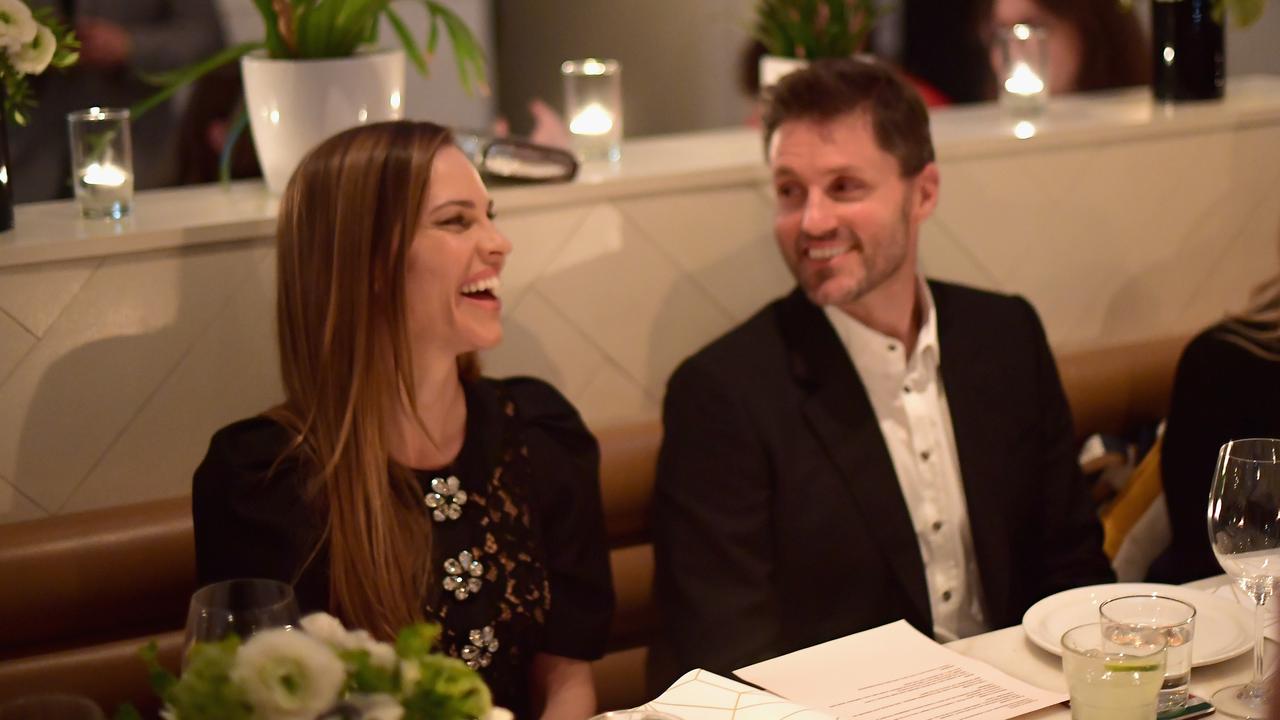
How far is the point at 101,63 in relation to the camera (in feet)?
12.7

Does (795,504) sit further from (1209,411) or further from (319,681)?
(319,681)

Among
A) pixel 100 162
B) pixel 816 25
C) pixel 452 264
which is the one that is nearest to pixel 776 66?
pixel 816 25

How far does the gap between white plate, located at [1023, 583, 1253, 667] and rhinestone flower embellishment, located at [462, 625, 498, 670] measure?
0.64 meters

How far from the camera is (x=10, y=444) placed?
2137 mm

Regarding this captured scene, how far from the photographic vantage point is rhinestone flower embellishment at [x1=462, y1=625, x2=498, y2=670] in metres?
1.96

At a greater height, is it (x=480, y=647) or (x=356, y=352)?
(x=356, y=352)

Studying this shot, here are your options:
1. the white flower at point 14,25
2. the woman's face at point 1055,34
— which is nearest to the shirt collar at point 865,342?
the white flower at point 14,25

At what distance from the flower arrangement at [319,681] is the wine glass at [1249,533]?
849mm

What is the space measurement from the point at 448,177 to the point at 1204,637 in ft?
3.34

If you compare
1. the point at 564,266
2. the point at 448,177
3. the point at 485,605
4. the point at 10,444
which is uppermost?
the point at 448,177

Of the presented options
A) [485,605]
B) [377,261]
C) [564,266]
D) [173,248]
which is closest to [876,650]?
[485,605]

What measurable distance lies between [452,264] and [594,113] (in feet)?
2.57

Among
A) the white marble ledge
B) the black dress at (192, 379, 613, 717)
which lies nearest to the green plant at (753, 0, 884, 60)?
the white marble ledge

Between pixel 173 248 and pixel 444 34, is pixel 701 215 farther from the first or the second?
pixel 444 34
